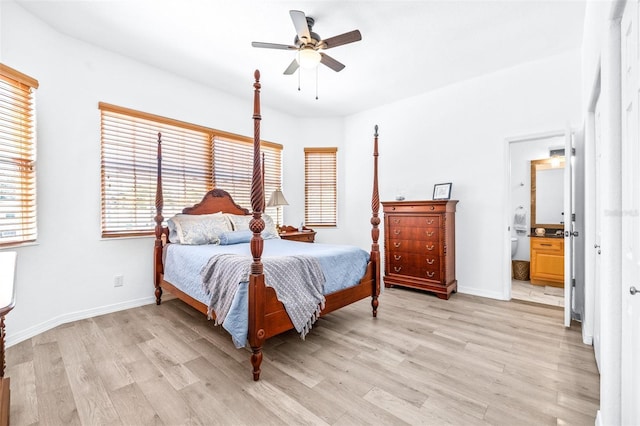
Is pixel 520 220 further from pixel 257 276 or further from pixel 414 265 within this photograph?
pixel 257 276

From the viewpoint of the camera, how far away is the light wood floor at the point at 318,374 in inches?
63.7

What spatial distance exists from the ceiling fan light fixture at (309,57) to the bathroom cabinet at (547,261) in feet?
13.7

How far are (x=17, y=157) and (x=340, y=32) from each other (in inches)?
126

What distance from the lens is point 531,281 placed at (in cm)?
445

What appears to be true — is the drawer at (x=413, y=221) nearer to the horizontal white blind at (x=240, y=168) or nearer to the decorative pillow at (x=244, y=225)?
the decorative pillow at (x=244, y=225)

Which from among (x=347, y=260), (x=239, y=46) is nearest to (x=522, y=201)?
(x=347, y=260)

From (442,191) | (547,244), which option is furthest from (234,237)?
(547,244)

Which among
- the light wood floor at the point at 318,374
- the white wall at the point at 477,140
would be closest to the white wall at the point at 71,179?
the light wood floor at the point at 318,374

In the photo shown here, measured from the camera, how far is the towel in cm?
494

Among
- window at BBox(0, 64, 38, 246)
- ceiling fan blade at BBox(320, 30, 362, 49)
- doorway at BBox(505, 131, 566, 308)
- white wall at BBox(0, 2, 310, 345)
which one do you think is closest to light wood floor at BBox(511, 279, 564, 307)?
doorway at BBox(505, 131, 566, 308)

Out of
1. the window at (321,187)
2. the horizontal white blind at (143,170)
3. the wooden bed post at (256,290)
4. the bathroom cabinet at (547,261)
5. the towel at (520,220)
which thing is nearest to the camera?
the wooden bed post at (256,290)

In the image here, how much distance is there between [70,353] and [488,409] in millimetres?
3032

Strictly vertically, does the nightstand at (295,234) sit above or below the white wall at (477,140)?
below

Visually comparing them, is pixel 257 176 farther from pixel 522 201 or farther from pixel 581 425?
pixel 522 201
